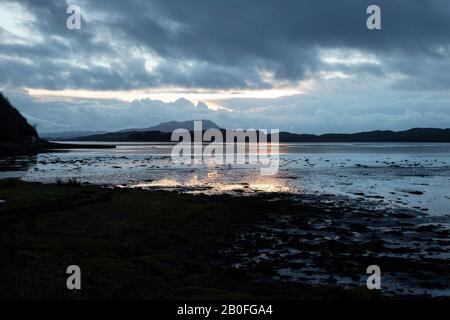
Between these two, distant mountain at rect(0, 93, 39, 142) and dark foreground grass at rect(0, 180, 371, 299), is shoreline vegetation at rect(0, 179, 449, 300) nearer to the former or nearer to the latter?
dark foreground grass at rect(0, 180, 371, 299)

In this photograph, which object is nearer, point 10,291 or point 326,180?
point 10,291

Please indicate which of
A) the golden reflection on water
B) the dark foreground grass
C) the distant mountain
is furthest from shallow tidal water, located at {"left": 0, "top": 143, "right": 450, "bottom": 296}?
the distant mountain

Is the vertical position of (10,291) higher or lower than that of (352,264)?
higher

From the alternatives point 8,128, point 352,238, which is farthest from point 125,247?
point 8,128

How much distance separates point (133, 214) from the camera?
26281mm

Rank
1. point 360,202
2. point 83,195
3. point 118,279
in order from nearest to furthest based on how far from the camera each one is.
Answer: point 118,279 → point 83,195 → point 360,202

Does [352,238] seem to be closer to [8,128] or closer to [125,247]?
[125,247]

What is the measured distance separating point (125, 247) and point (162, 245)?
2.18 meters

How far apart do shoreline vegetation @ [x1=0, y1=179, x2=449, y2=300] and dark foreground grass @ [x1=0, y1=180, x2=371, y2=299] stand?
1.6 inches

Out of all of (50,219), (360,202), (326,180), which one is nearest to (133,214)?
(50,219)

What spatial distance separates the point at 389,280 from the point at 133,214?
16.0 m

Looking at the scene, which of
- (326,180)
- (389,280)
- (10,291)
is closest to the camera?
(10,291)

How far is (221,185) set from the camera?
4791 centimetres

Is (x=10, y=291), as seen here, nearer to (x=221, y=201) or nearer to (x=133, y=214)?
(x=133, y=214)
